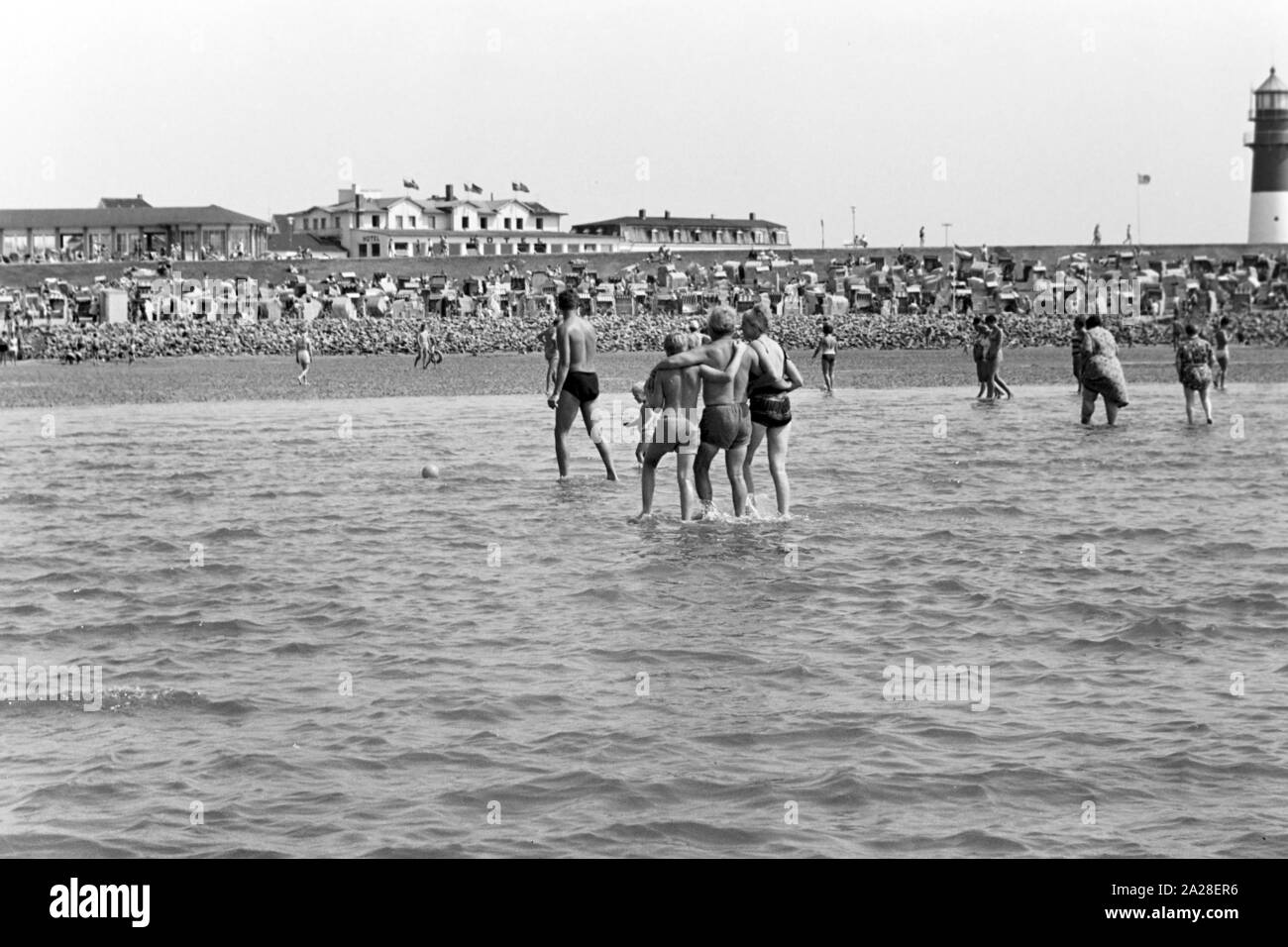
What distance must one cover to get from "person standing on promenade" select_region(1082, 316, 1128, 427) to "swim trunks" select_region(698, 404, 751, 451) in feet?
32.2

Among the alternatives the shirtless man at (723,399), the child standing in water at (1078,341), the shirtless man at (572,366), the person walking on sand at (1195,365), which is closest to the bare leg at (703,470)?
the shirtless man at (723,399)

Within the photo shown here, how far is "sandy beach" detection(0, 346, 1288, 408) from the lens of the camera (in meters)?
34.0

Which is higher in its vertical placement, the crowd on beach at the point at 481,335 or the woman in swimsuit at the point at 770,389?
the woman in swimsuit at the point at 770,389

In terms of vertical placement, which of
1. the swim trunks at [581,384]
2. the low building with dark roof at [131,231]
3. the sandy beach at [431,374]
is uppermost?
the low building with dark roof at [131,231]

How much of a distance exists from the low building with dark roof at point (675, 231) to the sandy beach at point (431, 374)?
2162 inches

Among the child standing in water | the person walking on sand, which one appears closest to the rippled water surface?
the person walking on sand

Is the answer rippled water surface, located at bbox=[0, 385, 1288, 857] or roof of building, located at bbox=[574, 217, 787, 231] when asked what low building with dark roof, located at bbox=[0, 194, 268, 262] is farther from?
rippled water surface, located at bbox=[0, 385, 1288, 857]

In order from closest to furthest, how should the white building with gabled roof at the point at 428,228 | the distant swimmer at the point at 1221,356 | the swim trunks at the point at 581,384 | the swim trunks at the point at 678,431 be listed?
the swim trunks at the point at 678,431 → the swim trunks at the point at 581,384 → the distant swimmer at the point at 1221,356 → the white building with gabled roof at the point at 428,228

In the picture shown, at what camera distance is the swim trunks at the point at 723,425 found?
13305mm

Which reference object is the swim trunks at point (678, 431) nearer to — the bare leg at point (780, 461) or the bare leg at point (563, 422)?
the bare leg at point (780, 461)

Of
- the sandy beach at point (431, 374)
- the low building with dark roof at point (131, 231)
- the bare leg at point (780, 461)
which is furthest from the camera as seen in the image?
the low building with dark roof at point (131, 231)

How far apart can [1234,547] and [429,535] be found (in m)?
5.97
